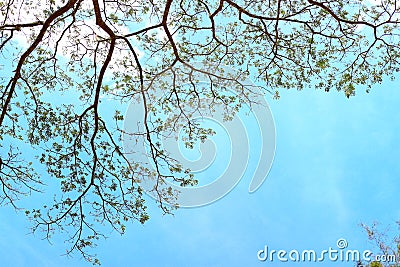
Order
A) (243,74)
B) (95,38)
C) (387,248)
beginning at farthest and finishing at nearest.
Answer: (387,248) < (243,74) < (95,38)

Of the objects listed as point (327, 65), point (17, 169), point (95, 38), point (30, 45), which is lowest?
point (17, 169)

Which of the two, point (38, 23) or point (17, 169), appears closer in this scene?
point (38, 23)

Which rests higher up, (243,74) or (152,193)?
(243,74)

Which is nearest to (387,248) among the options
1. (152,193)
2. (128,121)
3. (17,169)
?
(152,193)

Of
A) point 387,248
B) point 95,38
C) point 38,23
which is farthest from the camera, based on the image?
point 387,248

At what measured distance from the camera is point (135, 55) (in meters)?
5.27

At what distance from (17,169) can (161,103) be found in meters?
1.72

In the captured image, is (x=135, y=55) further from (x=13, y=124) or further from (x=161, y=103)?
(x=13, y=124)

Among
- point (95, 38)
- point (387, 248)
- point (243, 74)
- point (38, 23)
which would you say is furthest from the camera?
point (387, 248)

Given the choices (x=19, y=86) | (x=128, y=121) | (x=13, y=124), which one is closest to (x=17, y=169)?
(x=13, y=124)

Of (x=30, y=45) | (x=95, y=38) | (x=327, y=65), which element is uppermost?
(x=327, y=65)

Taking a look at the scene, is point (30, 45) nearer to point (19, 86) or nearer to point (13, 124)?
point (19, 86)

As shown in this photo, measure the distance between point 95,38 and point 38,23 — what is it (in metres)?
0.64

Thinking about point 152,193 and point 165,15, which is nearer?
point 165,15
